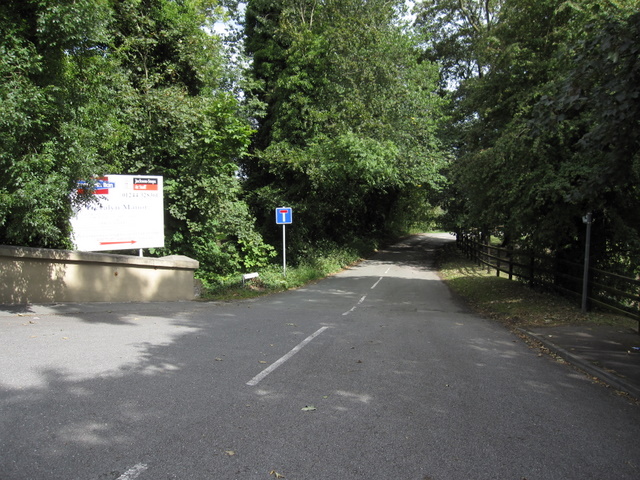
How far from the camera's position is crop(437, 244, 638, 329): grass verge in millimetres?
9883

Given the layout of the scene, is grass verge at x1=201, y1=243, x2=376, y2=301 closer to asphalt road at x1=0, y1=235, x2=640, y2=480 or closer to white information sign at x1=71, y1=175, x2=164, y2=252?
white information sign at x1=71, y1=175, x2=164, y2=252

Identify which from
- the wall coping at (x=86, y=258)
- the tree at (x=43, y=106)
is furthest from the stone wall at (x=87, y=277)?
the tree at (x=43, y=106)

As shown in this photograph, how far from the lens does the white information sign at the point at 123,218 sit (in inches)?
482

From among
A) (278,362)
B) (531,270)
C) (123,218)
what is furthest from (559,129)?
(123,218)

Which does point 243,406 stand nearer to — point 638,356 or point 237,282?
point 638,356

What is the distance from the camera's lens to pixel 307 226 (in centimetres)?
2605

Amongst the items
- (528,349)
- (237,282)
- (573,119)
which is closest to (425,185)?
(237,282)

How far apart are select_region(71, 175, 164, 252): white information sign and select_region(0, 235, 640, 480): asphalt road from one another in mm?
4114

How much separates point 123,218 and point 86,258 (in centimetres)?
259

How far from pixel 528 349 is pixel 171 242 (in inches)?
518

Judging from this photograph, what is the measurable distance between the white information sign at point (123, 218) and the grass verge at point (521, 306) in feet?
31.6

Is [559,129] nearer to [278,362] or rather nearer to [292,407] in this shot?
[278,362]

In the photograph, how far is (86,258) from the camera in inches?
415

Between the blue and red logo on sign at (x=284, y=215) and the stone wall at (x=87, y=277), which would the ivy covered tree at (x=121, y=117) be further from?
the blue and red logo on sign at (x=284, y=215)
